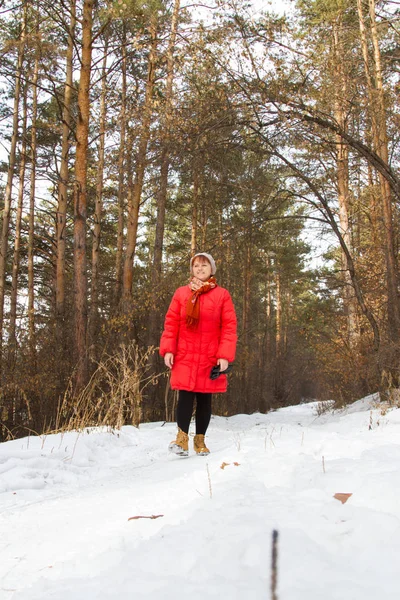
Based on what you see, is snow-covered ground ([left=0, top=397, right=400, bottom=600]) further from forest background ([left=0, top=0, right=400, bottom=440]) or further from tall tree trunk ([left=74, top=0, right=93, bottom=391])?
tall tree trunk ([left=74, top=0, right=93, bottom=391])

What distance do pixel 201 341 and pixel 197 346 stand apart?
0.06 metres

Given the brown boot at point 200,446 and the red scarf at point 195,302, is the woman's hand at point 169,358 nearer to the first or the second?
the red scarf at point 195,302

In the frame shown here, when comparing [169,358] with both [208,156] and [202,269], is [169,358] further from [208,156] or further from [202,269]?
[208,156]

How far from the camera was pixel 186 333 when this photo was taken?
4.16 meters

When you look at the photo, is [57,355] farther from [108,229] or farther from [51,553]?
[108,229]

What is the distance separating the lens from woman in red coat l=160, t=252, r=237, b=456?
4039 millimetres

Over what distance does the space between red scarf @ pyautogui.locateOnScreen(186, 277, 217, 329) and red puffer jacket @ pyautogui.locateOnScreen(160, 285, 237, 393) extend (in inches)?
1.8

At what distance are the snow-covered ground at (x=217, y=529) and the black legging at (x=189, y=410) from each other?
0.85 metres

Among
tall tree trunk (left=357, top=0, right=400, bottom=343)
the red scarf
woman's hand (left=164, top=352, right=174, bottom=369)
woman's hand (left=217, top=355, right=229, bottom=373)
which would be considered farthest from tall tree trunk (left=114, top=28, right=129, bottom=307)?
woman's hand (left=217, top=355, right=229, bottom=373)

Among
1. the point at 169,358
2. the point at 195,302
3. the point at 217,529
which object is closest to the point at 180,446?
the point at 169,358

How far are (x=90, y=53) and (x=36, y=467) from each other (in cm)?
749

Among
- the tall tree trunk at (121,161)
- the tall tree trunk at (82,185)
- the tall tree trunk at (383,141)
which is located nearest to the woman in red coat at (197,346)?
the tall tree trunk at (82,185)

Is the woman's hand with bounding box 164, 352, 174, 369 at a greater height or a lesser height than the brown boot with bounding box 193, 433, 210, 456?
greater

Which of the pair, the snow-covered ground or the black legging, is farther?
the black legging
